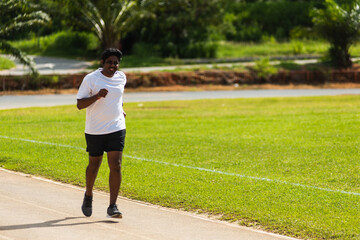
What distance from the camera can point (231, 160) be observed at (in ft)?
38.8

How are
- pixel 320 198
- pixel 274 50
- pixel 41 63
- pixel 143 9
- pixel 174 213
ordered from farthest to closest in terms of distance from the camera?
pixel 274 50
pixel 41 63
pixel 143 9
pixel 320 198
pixel 174 213

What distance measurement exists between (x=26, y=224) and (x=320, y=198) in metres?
3.71

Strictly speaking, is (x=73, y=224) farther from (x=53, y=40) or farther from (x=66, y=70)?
(x=53, y=40)

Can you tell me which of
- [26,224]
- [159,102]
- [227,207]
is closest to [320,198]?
[227,207]

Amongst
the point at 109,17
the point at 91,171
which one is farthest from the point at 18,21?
the point at 91,171

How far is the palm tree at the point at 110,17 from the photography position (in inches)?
1260

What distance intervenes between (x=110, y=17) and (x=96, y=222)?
25904 mm

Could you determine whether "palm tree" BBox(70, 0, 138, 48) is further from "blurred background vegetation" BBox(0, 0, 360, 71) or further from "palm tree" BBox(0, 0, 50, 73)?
"palm tree" BBox(0, 0, 50, 73)

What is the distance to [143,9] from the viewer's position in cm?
3331

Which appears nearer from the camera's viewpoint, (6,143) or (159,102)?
(6,143)

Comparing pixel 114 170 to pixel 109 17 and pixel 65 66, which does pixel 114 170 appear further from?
pixel 65 66

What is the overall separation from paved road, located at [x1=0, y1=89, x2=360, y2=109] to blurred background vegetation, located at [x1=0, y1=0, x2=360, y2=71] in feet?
11.7

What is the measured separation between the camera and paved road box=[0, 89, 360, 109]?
23859 millimetres

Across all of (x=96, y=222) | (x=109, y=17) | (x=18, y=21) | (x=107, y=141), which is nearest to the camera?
(x=96, y=222)
